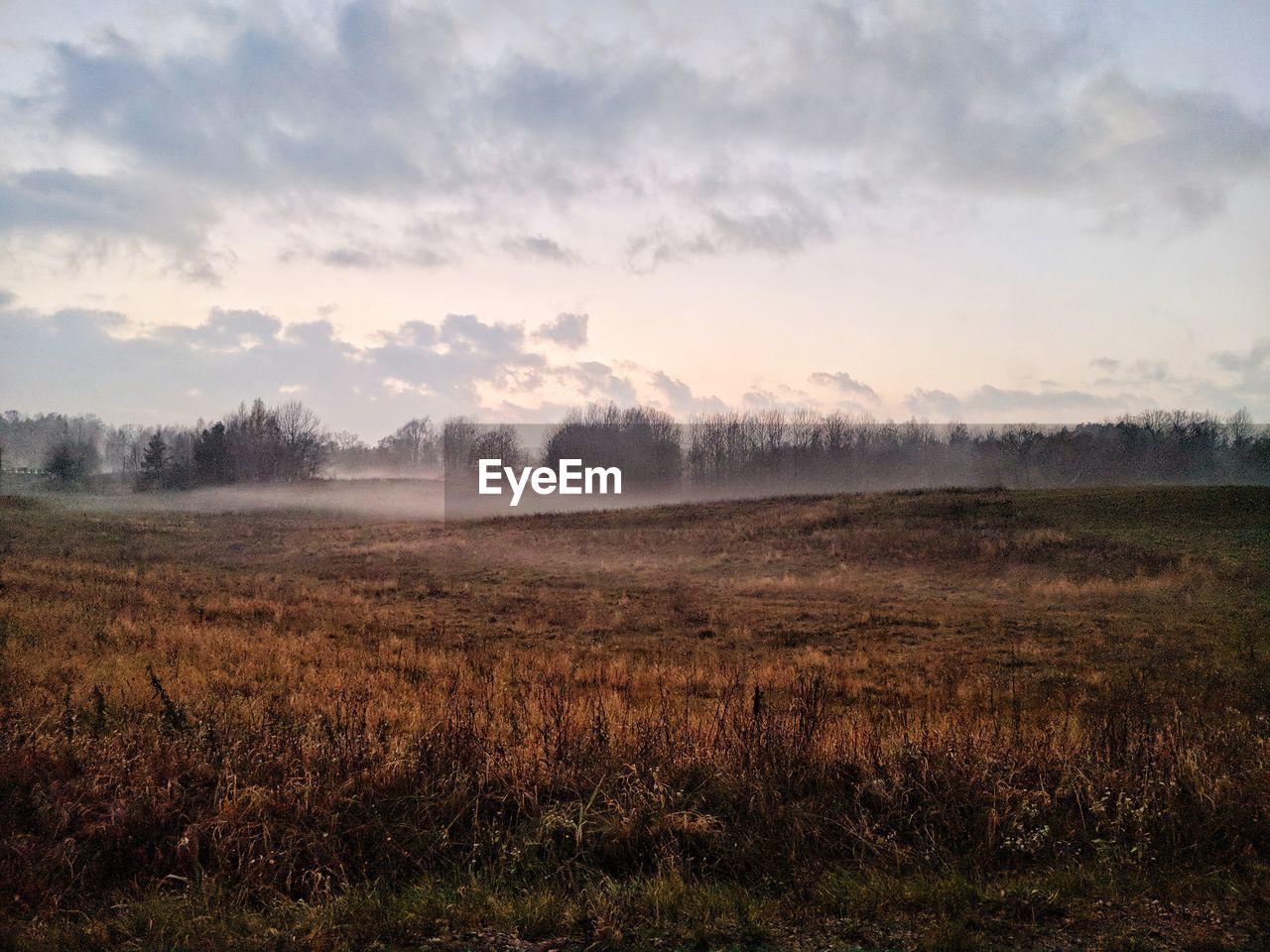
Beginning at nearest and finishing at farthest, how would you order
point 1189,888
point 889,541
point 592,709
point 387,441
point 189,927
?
1. point 189,927
2. point 1189,888
3. point 592,709
4. point 889,541
5. point 387,441

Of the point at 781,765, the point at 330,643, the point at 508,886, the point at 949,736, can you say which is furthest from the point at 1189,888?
the point at 330,643

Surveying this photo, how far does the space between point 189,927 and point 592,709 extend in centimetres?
523

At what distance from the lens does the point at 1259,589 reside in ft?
84.8

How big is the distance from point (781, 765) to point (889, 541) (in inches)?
1339

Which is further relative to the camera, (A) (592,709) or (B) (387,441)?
(B) (387,441)

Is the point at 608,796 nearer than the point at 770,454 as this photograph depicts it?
Yes

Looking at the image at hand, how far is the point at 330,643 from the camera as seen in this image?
16609 millimetres

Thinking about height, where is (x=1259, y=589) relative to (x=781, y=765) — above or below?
below

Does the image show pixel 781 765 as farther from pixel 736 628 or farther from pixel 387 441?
pixel 387 441

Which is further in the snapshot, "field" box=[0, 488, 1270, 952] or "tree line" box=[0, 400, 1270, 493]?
"tree line" box=[0, 400, 1270, 493]

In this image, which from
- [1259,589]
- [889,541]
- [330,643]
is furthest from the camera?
[889,541]

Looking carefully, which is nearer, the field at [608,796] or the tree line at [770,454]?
the field at [608,796]

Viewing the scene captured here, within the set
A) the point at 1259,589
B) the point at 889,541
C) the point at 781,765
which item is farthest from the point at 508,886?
the point at 889,541

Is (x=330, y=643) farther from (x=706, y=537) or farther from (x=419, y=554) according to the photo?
(x=706, y=537)
